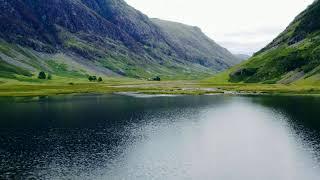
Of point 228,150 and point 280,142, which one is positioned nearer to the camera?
point 228,150

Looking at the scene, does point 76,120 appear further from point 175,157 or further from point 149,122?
point 175,157

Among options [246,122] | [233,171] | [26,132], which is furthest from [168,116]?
[233,171]

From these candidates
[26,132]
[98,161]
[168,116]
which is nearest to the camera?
[98,161]

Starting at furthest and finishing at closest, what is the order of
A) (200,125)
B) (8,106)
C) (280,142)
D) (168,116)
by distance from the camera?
(8,106) < (168,116) < (200,125) < (280,142)

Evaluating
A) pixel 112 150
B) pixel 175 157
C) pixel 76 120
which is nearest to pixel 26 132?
pixel 76 120

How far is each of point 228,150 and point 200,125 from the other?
36510 mm

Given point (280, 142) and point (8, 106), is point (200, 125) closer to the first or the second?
point (280, 142)

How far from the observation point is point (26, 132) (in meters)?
115

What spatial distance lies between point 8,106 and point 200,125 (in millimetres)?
93757

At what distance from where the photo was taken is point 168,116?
14950 cm

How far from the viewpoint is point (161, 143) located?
100562 mm

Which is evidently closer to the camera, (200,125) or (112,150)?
(112,150)

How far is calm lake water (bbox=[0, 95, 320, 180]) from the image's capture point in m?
74.6

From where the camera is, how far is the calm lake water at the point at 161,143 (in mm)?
74562
